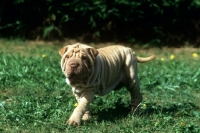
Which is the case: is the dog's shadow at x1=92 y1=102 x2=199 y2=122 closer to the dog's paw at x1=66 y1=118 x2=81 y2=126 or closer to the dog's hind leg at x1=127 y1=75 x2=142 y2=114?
the dog's hind leg at x1=127 y1=75 x2=142 y2=114

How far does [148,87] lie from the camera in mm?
7586

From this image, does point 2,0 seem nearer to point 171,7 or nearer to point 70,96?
point 171,7

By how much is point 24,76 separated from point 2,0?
4321 mm

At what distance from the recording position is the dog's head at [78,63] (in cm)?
516

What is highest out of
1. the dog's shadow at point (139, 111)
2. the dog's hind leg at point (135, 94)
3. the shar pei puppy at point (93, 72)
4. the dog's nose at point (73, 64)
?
the dog's nose at point (73, 64)

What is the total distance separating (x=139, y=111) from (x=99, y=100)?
24.8 inches

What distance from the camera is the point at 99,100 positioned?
21.1ft

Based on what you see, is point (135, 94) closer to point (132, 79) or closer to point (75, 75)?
point (132, 79)

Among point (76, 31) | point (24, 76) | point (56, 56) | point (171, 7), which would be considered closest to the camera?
point (24, 76)

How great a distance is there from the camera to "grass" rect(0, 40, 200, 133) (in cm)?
536

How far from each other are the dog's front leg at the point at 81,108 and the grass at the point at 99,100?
0.08m

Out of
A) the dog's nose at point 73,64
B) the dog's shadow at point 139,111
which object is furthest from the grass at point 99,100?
the dog's nose at point 73,64

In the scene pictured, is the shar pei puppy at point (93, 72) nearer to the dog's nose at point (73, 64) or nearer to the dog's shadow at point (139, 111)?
the dog's nose at point (73, 64)

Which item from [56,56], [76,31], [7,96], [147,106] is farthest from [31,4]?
[147,106]
